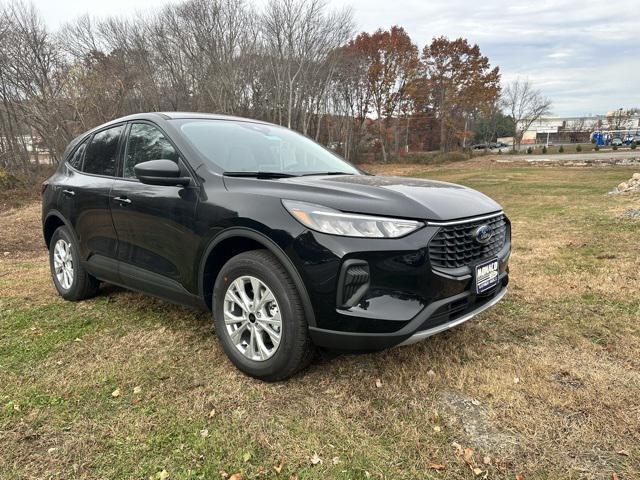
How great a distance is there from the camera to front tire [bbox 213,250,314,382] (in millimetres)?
2504

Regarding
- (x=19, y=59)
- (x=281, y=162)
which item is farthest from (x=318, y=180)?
(x=19, y=59)

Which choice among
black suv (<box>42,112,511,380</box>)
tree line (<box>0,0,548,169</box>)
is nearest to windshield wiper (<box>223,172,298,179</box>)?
black suv (<box>42,112,511,380</box>)

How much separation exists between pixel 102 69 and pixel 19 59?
12.4ft

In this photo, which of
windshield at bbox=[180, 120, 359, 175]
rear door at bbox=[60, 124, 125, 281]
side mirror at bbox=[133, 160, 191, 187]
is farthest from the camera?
rear door at bbox=[60, 124, 125, 281]

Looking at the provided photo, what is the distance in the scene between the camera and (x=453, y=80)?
37531 millimetres

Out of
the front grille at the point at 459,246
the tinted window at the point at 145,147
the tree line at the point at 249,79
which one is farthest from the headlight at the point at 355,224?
the tree line at the point at 249,79

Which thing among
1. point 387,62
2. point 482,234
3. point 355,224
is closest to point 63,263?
point 355,224

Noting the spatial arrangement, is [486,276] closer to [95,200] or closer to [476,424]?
[476,424]

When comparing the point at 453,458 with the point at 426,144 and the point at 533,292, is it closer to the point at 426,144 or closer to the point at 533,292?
the point at 533,292

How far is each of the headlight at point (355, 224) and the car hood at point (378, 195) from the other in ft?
0.13

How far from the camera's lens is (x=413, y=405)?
8.27ft

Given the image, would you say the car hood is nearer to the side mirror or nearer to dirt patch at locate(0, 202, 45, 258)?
the side mirror

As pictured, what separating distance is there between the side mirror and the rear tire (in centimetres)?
167

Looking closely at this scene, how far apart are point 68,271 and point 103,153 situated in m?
1.29
